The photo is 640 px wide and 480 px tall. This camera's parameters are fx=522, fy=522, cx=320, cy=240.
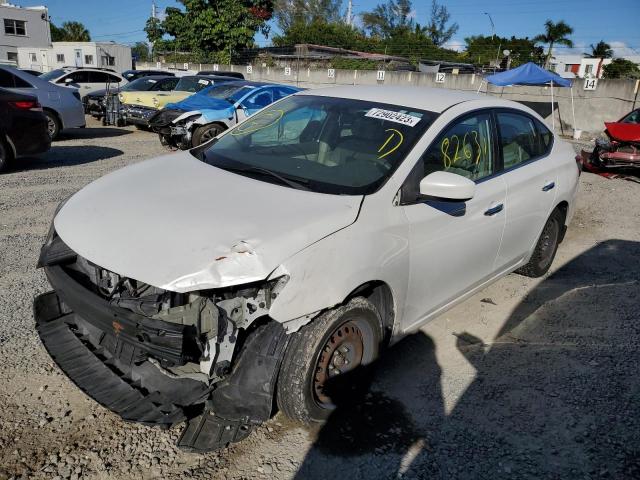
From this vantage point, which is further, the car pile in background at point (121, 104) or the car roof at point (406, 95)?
the car pile in background at point (121, 104)

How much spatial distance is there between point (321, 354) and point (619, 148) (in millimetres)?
10210

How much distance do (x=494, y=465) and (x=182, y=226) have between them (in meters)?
1.98

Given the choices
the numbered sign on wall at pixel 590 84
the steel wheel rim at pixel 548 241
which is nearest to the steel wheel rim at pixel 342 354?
the steel wheel rim at pixel 548 241

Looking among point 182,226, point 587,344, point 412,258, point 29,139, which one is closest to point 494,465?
point 412,258

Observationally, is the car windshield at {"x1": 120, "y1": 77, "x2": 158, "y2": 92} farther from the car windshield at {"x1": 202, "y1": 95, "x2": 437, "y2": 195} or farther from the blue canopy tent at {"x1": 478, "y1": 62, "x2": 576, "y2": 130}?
the car windshield at {"x1": 202, "y1": 95, "x2": 437, "y2": 195}

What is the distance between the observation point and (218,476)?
252 centimetres

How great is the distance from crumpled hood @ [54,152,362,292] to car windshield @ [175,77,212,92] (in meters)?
11.6

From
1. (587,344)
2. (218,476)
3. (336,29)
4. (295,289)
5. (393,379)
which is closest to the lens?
(295,289)

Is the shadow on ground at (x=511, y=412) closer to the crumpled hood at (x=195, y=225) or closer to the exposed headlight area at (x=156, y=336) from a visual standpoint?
the exposed headlight area at (x=156, y=336)

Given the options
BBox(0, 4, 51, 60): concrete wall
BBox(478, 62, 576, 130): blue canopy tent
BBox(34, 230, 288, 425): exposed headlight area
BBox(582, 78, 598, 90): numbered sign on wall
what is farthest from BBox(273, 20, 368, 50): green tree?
BBox(34, 230, 288, 425): exposed headlight area

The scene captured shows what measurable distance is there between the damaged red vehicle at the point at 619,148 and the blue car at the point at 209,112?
6690mm

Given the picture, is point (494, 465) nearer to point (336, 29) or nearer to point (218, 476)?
point (218, 476)

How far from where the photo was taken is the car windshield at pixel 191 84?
46.1 feet

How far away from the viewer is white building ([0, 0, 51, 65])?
46.1 metres
